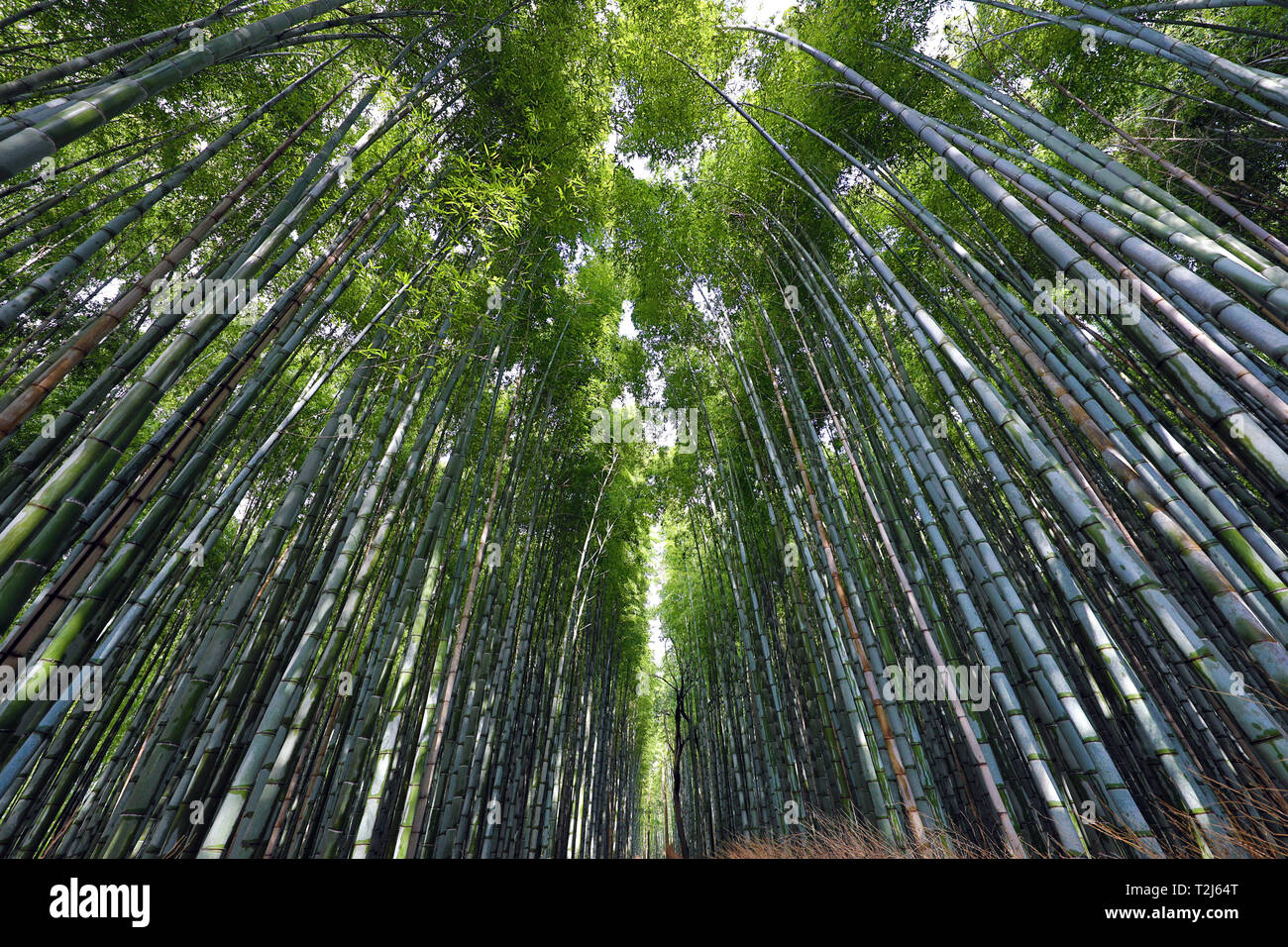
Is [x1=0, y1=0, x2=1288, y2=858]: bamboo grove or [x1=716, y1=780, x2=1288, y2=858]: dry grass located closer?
[x1=716, y1=780, x2=1288, y2=858]: dry grass

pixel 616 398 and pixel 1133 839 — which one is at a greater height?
pixel 616 398

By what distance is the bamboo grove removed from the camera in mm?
1671

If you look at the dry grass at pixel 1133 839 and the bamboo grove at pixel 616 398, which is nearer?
the dry grass at pixel 1133 839

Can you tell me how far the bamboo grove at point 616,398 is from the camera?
1.67m

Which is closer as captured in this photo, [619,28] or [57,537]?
[57,537]

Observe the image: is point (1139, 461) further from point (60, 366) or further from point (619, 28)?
point (619, 28)

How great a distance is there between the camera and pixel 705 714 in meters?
8.27

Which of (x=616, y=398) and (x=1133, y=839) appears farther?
(x=616, y=398)

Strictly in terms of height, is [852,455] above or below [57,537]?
above

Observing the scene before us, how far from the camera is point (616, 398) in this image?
6848mm

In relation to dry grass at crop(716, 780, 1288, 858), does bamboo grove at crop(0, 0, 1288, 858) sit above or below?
above
